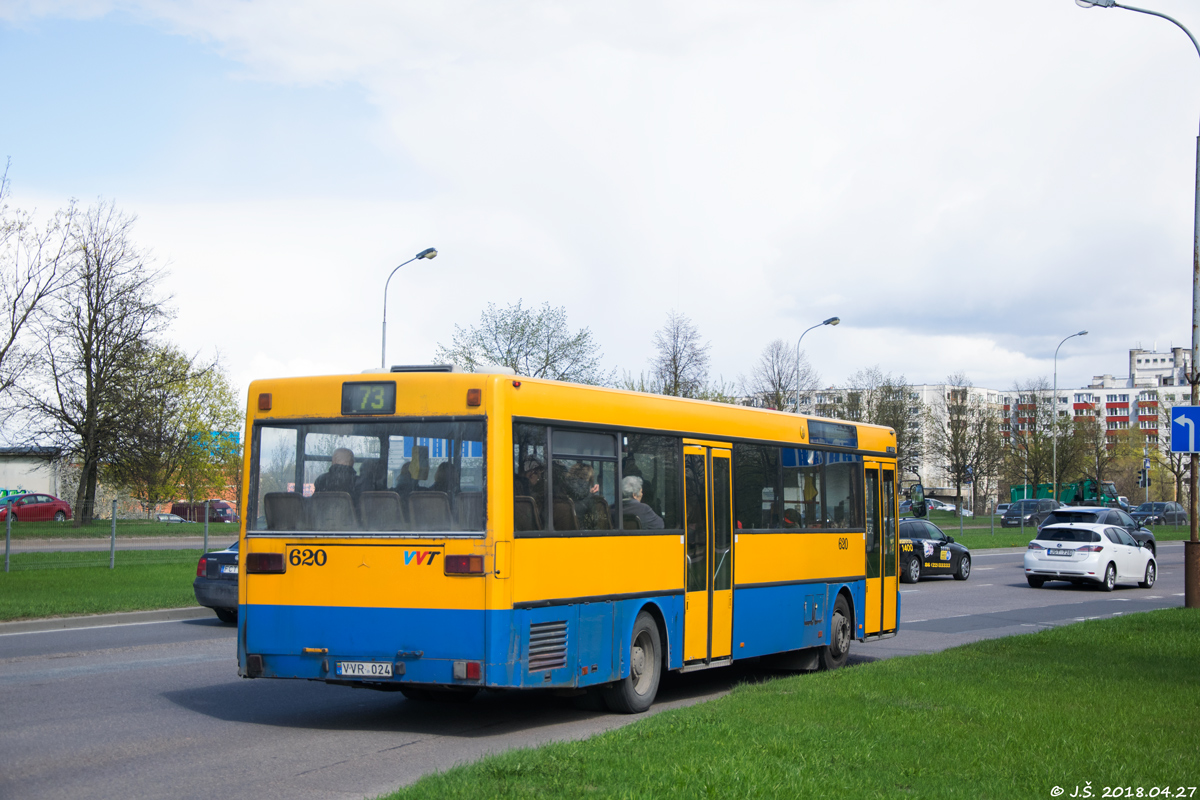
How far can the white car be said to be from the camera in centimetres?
2852

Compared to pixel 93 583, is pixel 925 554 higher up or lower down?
higher up

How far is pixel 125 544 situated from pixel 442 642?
78.0 feet

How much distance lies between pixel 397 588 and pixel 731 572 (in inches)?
156

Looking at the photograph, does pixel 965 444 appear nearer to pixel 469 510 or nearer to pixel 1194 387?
pixel 1194 387

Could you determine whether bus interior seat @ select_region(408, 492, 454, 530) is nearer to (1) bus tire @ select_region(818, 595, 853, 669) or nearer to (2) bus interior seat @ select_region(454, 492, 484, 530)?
(2) bus interior seat @ select_region(454, 492, 484, 530)

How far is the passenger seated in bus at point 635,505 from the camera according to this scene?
10375 mm

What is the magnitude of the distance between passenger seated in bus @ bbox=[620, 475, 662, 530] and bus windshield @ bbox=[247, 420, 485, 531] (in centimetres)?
181

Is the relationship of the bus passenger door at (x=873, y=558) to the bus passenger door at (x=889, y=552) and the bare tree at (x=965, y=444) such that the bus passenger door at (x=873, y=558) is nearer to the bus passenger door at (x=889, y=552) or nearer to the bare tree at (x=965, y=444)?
the bus passenger door at (x=889, y=552)

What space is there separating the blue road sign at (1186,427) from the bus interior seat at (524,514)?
1407 cm

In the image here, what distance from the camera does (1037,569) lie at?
94.6 feet

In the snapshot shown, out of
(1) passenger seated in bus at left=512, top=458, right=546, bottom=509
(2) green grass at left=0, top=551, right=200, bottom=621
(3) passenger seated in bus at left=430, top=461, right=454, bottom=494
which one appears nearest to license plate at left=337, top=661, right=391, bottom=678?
(3) passenger seated in bus at left=430, top=461, right=454, bottom=494

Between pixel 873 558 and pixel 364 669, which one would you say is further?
pixel 873 558

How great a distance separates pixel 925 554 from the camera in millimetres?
30375

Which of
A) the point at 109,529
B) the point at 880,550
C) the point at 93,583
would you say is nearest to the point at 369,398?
the point at 880,550
